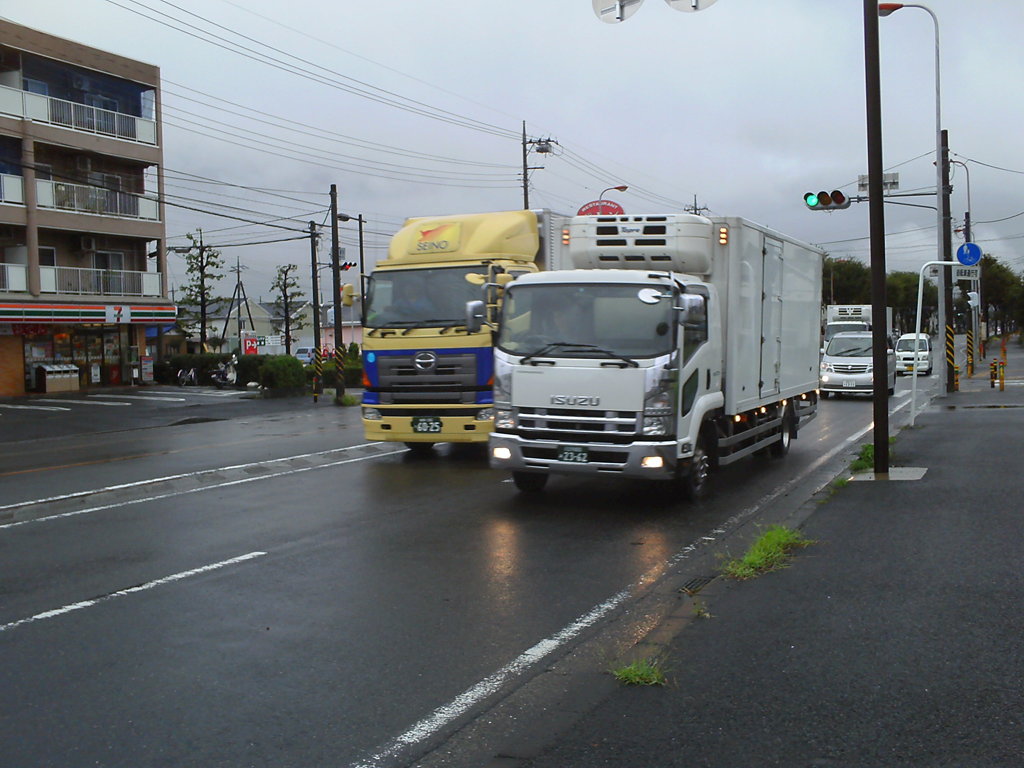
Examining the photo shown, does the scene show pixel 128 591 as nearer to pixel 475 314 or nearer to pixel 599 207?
pixel 475 314

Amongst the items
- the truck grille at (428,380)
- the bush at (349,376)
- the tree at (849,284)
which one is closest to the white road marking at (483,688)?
the truck grille at (428,380)

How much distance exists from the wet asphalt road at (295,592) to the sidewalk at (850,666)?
2.68 feet

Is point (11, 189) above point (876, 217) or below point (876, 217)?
above

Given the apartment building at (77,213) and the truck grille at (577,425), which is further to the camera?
the apartment building at (77,213)

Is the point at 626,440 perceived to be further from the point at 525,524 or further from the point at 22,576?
the point at 22,576

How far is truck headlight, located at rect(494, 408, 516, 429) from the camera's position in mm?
10070

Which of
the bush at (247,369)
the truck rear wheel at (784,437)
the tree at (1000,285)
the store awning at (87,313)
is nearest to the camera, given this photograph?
the truck rear wheel at (784,437)

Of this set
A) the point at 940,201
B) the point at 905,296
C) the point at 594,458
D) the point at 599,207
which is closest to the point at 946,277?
the point at 940,201

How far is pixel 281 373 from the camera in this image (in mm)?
32250

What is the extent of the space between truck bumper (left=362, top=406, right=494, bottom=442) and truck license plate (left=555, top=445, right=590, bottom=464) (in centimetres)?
374

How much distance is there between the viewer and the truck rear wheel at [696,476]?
1045cm

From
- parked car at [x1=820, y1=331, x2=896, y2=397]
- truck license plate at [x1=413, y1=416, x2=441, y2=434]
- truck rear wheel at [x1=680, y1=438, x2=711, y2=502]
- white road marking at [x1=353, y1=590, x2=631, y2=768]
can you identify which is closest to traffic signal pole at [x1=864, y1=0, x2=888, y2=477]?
truck rear wheel at [x1=680, y1=438, x2=711, y2=502]

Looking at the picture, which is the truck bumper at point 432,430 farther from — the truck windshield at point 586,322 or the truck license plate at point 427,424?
the truck windshield at point 586,322

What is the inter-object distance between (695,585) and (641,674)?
7.17 ft
